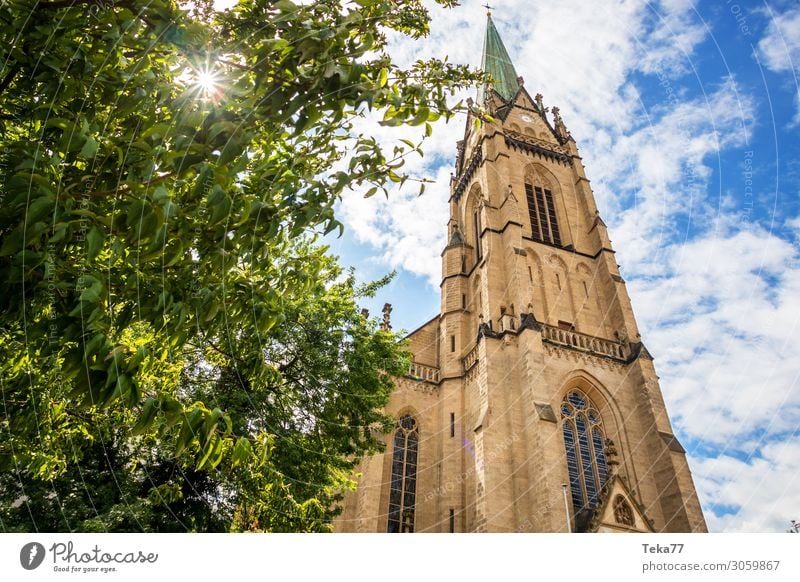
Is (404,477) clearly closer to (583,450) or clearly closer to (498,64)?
(583,450)

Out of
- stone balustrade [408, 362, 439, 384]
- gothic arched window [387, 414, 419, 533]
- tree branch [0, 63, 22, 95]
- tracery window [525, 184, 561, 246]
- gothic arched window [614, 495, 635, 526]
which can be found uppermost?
tracery window [525, 184, 561, 246]

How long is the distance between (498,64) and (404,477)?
3514 centimetres

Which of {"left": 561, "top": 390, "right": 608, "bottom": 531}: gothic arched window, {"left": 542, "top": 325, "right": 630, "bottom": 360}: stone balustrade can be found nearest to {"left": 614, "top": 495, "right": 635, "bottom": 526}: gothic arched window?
{"left": 561, "top": 390, "right": 608, "bottom": 531}: gothic arched window

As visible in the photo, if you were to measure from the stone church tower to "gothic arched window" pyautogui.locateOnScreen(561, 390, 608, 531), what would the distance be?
0.05 m

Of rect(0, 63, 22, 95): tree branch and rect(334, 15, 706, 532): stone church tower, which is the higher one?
rect(334, 15, 706, 532): stone church tower

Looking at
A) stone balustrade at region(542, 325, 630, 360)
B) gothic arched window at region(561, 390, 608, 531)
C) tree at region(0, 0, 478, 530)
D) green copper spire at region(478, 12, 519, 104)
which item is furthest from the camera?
green copper spire at region(478, 12, 519, 104)

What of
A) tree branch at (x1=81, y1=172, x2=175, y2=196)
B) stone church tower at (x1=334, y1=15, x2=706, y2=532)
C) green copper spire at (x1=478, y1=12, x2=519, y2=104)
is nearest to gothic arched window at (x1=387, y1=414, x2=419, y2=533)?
stone church tower at (x1=334, y1=15, x2=706, y2=532)

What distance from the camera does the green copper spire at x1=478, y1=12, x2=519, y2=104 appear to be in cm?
3750

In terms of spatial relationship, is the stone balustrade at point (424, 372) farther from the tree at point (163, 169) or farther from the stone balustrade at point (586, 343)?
the tree at point (163, 169)

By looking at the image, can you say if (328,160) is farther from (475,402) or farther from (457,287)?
(457,287)

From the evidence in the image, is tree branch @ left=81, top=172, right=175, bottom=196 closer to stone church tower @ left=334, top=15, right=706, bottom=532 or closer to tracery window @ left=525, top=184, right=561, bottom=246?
stone church tower @ left=334, top=15, right=706, bottom=532

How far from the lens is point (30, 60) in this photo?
9.01 ft

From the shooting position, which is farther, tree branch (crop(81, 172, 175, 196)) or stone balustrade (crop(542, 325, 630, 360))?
stone balustrade (crop(542, 325, 630, 360))

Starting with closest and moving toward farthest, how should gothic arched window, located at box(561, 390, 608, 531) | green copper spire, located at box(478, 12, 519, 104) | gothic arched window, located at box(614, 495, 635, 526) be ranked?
1. gothic arched window, located at box(614, 495, 635, 526)
2. gothic arched window, located at box(561, 390, 608, 531)
3. green copper spire, located at box(478, 12, 519, 104)
